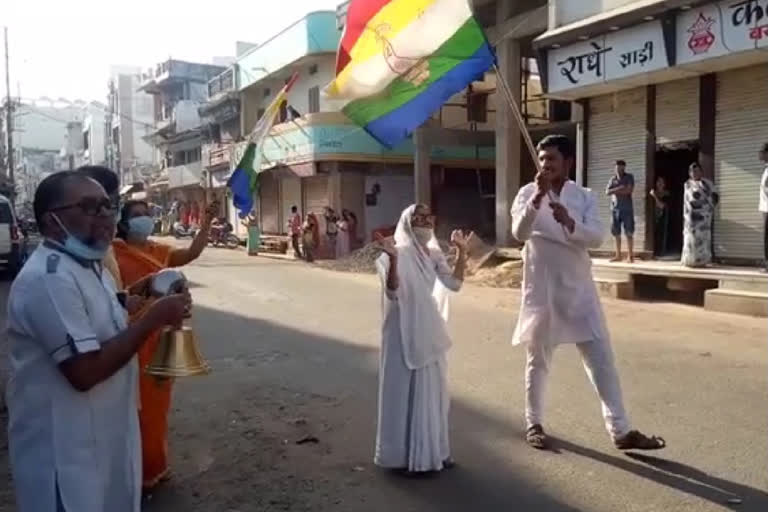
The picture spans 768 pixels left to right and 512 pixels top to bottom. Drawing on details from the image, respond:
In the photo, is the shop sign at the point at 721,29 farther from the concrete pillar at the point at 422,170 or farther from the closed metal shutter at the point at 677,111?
the concrete pillar at the point at 422,170

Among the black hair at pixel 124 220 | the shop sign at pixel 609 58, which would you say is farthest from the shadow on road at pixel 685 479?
the shop sign at pixel 609 58

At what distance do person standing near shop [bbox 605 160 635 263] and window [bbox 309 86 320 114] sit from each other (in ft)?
53.4

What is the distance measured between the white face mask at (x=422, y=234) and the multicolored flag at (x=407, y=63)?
1.32 meters

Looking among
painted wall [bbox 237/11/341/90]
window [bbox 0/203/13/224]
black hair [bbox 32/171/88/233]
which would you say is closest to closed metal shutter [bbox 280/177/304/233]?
painted wall [bbox 237/11/341/90]

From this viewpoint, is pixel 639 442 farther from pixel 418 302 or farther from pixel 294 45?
pixel 294 45

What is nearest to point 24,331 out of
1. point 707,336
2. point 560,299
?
point 560,299

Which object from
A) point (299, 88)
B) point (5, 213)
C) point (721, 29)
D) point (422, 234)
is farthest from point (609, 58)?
point (299, 88)

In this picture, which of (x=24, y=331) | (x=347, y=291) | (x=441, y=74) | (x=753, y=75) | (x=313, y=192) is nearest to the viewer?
(x=24, y=331)

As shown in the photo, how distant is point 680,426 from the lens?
5.24 m

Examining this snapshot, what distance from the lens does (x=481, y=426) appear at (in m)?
5.40

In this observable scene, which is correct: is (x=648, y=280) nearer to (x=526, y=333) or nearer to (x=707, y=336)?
(x=707, y=336)

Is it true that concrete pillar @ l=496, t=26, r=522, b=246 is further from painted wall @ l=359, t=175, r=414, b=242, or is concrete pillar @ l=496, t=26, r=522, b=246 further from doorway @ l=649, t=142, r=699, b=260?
painted wall @ l=359, t=175, r=414, b=242

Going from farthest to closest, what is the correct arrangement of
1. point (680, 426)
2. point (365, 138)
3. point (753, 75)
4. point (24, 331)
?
point (365, 138), point (753, 75), point (680, 426), point (24, 331)

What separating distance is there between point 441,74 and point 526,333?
2125mm
